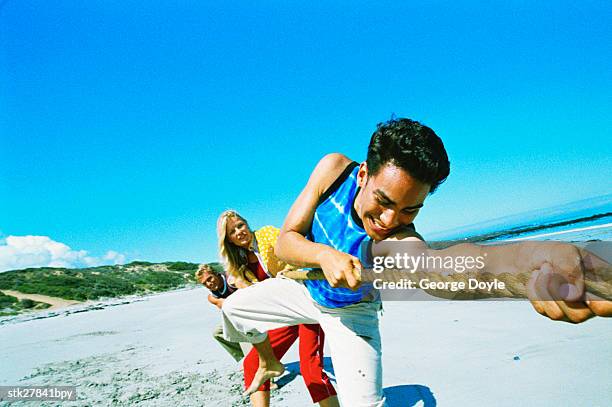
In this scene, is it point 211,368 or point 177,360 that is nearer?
point 211,368

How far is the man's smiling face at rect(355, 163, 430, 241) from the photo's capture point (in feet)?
6.29

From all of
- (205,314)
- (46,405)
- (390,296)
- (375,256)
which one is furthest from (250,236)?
(205,314)

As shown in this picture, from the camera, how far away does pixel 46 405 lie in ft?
15.7

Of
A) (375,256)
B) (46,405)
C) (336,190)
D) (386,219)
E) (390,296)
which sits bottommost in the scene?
(46,405)

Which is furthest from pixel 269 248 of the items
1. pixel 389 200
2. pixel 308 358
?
pixel 389 200

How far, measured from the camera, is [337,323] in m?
2.58

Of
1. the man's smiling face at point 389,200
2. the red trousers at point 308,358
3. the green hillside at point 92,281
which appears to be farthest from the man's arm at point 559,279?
the green hillside at point 92,281

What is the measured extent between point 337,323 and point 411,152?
1.26 meters

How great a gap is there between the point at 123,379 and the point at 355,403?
455 cm

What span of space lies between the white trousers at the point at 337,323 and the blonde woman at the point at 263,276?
1.71 ft

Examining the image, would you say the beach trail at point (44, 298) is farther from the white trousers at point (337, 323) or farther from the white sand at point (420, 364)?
the white trousers at point (337, 323)

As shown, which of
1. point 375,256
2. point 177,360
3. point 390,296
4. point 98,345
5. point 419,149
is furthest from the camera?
point 98,345

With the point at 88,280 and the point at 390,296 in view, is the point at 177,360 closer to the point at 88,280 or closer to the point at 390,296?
the point at 390,296

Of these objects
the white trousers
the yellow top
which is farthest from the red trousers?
the yellow top
